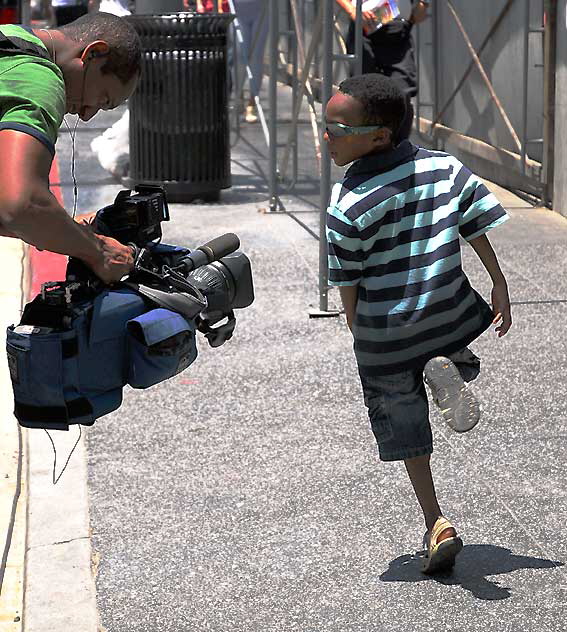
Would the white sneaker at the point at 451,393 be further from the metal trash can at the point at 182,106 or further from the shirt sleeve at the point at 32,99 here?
the metal trash can at the point at 182,106

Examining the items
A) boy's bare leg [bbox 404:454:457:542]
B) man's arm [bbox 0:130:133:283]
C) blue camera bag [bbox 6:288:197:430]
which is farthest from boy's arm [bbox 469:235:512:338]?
man's arm [bbox 0:130:133:283]

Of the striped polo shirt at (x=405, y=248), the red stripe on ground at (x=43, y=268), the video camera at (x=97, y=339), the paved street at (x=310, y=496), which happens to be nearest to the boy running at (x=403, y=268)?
the striped polo shirt at (x=405, y=248)

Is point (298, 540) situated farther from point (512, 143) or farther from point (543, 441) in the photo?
point (512, 143)

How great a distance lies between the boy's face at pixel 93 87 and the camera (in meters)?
3.06

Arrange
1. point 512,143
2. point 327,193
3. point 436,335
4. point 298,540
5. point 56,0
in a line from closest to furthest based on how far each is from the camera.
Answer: point 436,335
point 298,540
point 327,193
point 512,143
point 56,0

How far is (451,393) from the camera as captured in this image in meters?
3.84

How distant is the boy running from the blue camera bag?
0.86 m

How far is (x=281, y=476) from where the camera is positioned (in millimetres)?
4824

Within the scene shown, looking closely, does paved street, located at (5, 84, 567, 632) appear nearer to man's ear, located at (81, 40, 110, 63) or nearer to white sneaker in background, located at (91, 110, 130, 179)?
man's ear, located at (81, 40, 110, 63)

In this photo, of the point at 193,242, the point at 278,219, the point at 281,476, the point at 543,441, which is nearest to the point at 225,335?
the point at 281,476

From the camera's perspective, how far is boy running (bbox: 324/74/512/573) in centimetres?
380

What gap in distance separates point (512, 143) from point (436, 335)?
6.42 metres

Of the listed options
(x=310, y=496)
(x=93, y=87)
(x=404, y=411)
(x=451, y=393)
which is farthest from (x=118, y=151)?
(x=93, y=87)

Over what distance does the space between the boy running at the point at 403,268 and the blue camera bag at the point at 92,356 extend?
0.86 meters
